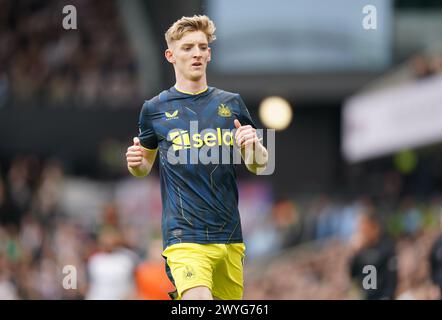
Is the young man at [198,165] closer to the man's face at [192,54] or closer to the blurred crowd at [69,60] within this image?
the man's face at [192,54]

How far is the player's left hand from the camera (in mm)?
7113

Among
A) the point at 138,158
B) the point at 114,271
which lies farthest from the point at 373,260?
the point at 138,158

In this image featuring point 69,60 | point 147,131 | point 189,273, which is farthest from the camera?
point 69,60

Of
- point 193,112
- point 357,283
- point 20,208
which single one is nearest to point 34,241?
point 20,208

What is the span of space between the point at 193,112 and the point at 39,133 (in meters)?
21.1

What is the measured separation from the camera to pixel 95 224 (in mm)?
22656

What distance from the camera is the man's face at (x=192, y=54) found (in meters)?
7.39

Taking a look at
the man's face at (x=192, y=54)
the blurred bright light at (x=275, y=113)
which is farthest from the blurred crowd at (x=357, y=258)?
the blurred bright light at (x=275, y=113)

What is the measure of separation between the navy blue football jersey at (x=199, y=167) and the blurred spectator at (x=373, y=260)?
4.40 meters

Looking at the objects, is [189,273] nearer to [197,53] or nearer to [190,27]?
[197,53]

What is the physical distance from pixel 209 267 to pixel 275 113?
2214 cm

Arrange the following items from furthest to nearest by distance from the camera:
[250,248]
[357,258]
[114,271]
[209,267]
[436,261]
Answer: [250,248] < [114,271] < [357,258] < [436,261] < [209,267]

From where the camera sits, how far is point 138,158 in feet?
24.7

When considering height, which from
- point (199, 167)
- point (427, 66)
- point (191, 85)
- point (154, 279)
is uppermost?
point (427, 66)
